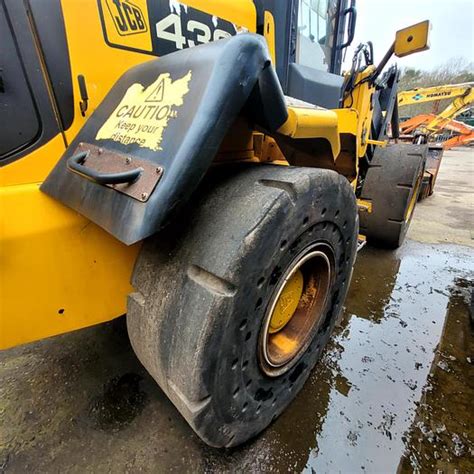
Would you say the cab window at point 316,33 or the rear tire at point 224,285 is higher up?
the cab window at point 316,33

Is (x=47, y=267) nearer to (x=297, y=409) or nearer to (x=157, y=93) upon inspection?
(x=157, y=93)

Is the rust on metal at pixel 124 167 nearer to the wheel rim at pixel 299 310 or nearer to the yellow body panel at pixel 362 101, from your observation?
the wheel rim at pixel 299 310

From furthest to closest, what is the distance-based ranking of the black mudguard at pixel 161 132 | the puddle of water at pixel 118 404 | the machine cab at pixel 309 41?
1. the machine cab at pixel 309 41
2. the puddle of water at pixel 118 404
3. the black mudguard at pixel 161 132

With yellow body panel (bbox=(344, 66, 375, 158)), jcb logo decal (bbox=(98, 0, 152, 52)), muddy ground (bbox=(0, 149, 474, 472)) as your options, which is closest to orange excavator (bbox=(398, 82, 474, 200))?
yellow body panel (bbox=(344, 66, 375, 158))

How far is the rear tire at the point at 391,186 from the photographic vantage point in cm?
301

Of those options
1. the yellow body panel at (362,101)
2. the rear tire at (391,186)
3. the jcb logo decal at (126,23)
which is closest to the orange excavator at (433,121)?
the rear tire at (391,186)

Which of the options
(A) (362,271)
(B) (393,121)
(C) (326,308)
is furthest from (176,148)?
(B) (393,121)

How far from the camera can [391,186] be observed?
9.99ft

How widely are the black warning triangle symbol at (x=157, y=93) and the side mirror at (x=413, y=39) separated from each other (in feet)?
6.49

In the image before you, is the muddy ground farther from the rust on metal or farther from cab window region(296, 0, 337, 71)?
cab window region(296, 0, 337, 71)

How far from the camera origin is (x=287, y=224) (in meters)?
1.02

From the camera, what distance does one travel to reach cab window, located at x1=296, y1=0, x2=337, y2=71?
1.92 metres

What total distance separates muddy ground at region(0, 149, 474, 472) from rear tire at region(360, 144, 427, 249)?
105cm

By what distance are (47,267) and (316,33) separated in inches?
87.9
